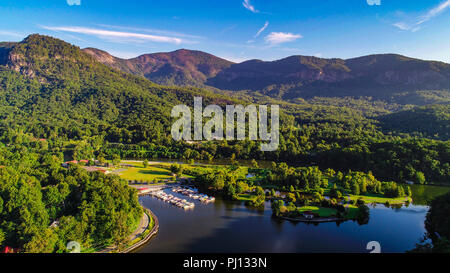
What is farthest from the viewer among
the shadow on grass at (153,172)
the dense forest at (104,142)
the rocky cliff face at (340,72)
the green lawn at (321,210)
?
the rocky cliff face at (340,72)

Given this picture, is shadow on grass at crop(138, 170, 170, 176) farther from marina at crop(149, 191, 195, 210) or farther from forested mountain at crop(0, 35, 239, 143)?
forested mountain at crop(0, 35, 239, 143)

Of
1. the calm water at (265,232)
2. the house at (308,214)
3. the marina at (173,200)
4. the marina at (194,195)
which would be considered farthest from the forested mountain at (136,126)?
the marina at (173,200)

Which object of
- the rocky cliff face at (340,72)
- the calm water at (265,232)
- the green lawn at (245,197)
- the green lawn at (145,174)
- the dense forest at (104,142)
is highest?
the rocky cliff face at (340,72)

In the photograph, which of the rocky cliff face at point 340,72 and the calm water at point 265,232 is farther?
the rocky cliff face at point 340,72

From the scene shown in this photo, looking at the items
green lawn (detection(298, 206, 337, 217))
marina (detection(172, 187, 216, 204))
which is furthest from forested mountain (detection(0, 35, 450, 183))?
marina (detection(172, 187, 216, 204))

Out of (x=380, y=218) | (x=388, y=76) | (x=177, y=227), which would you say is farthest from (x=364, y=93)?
(x=177, y=227)

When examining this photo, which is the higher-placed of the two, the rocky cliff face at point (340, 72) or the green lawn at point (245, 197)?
the rocky cliff face at point (340, 72)

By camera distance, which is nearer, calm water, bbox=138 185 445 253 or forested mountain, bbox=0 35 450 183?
calm water, bbox=138 185 445 253

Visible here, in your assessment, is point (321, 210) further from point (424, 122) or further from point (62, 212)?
point (424, 122)

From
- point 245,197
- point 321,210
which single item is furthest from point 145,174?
point 321,210

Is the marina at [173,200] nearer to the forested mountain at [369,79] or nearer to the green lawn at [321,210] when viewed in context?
the green lawn at [321,210]
